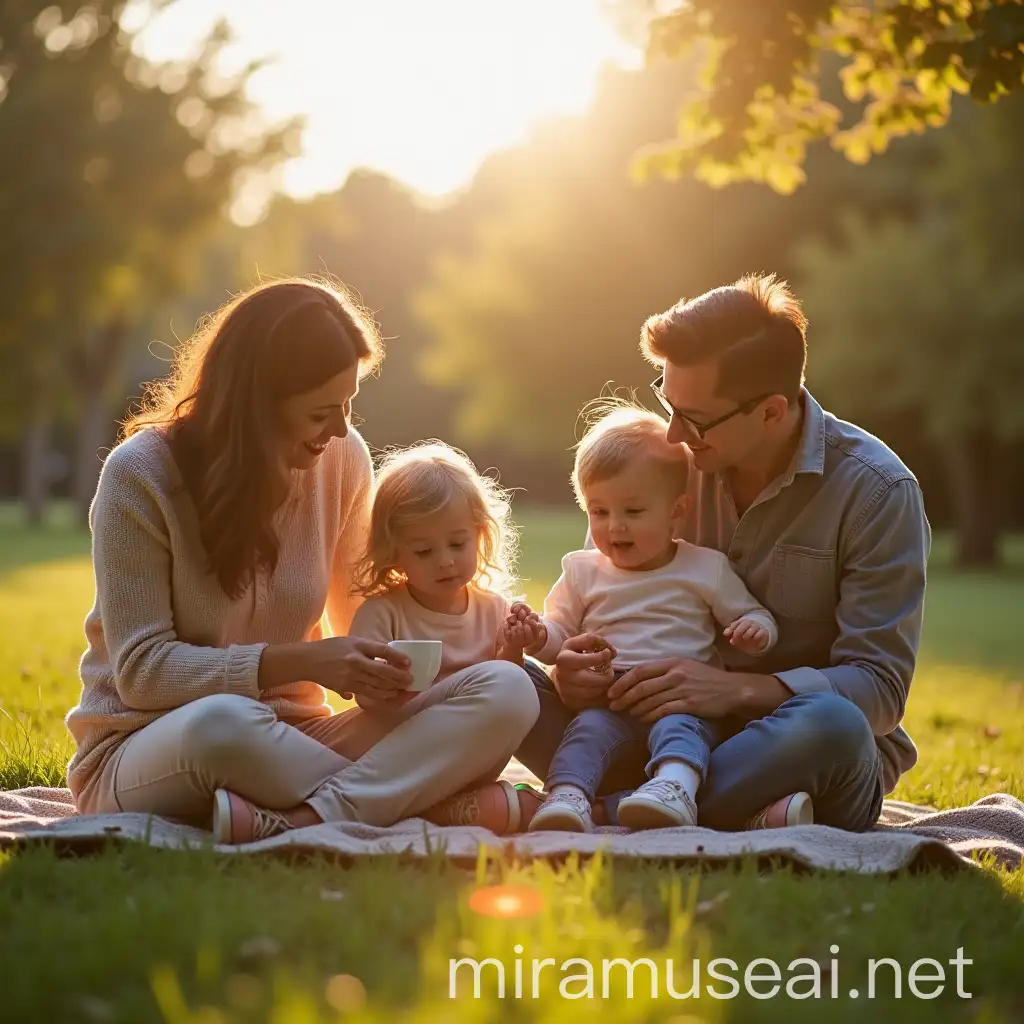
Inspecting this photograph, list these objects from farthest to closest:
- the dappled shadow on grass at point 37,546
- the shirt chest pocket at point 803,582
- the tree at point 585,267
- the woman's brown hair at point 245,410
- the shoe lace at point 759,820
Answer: the tree at point 585,267 → the dappled shadow on grass at point 37,546 → the shirt chest pocket at point 803,582 → the shoe lace at point 759,820 → the woman's brown hair at point 245,410

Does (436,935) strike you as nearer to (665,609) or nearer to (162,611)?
(162,611)

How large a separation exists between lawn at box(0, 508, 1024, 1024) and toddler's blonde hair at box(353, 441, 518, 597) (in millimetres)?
1153

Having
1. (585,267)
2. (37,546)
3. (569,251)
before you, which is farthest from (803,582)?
(569,251)

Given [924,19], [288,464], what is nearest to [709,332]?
[288,464]

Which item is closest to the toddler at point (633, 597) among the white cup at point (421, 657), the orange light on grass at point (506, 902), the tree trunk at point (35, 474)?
the white cup at point (421, 657)

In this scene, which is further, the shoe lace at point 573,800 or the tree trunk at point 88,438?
the tree trunk at point 88,438

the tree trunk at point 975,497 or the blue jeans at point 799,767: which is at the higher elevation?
the tree trunk at point 975,497

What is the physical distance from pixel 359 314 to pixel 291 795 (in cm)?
151

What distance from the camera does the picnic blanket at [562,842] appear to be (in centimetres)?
356

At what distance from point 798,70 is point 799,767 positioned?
16.2 feet

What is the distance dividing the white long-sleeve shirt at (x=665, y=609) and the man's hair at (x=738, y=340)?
58 centimetres

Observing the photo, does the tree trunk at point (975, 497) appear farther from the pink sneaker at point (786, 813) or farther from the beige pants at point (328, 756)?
the beige pants at point (328, 756)

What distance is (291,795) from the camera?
154 inches

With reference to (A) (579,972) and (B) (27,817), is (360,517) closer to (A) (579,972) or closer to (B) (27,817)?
(B) (27,817)
